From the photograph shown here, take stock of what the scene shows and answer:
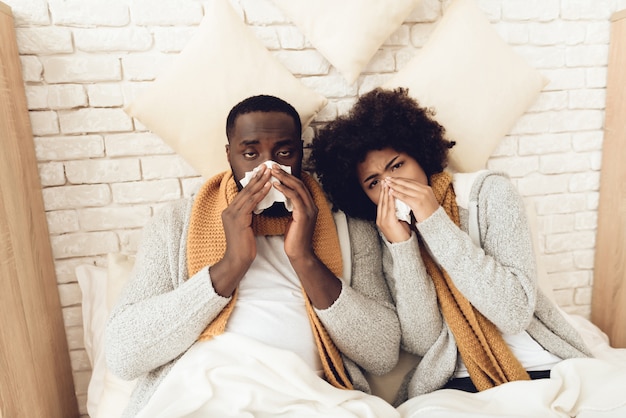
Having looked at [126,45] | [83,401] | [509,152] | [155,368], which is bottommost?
[83,401]

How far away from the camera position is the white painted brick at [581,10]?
4.76 feet

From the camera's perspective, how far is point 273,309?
1.13m

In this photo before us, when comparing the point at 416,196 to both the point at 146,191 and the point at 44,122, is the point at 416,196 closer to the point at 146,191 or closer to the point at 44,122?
the point at 146,191

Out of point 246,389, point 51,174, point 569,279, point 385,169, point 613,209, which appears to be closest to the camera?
point 246,389

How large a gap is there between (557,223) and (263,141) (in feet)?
3.75

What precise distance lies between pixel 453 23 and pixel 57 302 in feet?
4.92

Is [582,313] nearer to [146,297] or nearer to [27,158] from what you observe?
[146,297]

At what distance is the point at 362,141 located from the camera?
1227 millimetres

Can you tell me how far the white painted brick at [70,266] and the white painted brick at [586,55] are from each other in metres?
1.66

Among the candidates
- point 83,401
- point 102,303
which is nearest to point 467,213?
point 102,303

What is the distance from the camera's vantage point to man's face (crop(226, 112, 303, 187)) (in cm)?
111

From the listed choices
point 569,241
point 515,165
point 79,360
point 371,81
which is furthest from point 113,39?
point 569,241

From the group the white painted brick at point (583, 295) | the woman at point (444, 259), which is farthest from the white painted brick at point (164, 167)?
the white painted brick at point (583, 295)

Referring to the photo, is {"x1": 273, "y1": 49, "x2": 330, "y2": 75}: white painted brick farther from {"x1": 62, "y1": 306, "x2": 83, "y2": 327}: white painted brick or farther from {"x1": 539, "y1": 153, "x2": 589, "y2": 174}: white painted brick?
{"x1": 62, "y1": 306, "x2": 83, "y2": 327}: white painted brick
